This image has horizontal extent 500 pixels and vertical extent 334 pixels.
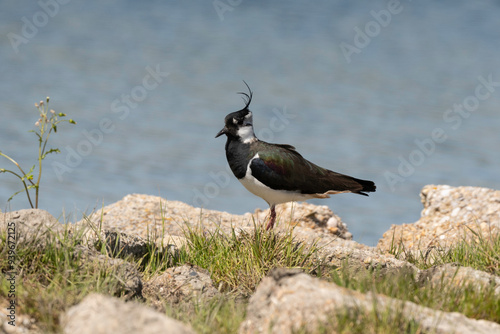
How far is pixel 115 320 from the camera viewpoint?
9.04 ft

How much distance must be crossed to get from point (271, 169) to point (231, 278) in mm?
1451

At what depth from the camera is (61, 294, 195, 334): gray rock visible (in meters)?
2.68

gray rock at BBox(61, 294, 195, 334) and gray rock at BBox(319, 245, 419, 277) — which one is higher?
gray rock at BBox(319, 245, 419, 277)

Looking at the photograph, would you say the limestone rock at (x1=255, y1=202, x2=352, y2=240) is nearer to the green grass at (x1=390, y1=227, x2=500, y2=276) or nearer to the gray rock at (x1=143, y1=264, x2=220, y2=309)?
the green grass at (x1=390, y1=227, x2=500, y2=276)

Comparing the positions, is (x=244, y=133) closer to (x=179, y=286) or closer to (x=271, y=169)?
(x=271, y=169)

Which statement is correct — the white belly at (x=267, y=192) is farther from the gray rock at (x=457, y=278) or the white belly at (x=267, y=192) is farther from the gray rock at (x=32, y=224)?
the gray rock at (x=32, y=224)

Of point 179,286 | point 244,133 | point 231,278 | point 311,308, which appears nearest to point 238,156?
point 244,133

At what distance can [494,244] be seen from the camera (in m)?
5.64

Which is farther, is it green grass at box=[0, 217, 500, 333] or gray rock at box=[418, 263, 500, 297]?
gray rock at box=[418, 263, 500, 297]

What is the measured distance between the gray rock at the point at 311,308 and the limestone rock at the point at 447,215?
15.0 feet

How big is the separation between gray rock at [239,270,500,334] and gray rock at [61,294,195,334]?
0.56m

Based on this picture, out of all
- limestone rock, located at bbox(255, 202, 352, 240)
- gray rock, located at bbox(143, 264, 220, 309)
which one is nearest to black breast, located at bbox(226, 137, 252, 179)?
gray rock, located at bbox(143, 264, 220, 309)

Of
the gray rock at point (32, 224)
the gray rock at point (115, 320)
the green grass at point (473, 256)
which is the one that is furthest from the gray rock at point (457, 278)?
the gray rock at point (32, 224)

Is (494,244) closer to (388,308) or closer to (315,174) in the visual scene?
(315,174)
